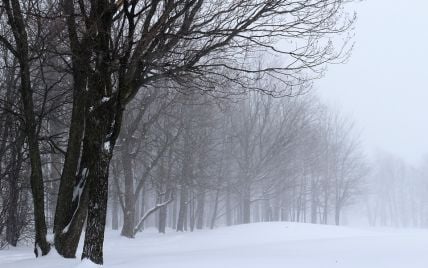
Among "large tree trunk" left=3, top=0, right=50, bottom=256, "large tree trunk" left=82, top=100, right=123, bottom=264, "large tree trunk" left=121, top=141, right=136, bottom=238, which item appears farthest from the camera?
"large tree trunk" left=121, top=141, right=136, bottom=238

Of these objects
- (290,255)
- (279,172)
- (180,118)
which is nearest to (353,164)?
(279,172)

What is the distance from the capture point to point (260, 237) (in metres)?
19.8

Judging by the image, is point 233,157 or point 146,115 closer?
point 146,115

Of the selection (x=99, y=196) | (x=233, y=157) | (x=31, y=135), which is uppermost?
(x=233, y=157)

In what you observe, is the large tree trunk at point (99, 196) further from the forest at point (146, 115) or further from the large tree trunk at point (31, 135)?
the large tree trunk at point (31, 135)

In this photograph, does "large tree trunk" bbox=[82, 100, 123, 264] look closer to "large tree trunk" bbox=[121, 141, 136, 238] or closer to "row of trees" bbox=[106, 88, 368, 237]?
"row of trees" bbox=[106, 88, 368, 237]

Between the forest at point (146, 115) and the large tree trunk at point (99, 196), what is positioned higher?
the forest at point (146, 115)

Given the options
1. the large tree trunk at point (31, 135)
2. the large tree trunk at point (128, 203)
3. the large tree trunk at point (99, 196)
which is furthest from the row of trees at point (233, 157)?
the large tree trunk at point (99, 196)

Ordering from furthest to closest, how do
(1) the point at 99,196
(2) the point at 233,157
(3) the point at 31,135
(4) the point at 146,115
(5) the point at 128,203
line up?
(2) the point at 233,157
(4) the point at 146,115
(5) the point at 128,203
(3) the point at 31,135
(1) the point at 99,196

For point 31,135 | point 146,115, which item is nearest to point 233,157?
point 146,115

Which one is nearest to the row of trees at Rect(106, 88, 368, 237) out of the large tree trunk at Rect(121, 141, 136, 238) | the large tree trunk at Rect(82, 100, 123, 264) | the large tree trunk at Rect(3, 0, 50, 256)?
the large tree trunk at Rect(121, 141, 136, 238)

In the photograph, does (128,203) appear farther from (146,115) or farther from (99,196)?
(99,196)

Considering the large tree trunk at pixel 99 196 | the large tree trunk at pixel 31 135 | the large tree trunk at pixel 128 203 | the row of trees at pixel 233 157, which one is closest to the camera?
the large tree trunk at pixel 99 196

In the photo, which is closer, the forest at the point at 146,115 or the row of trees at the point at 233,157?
the forest at the point at 146,115
